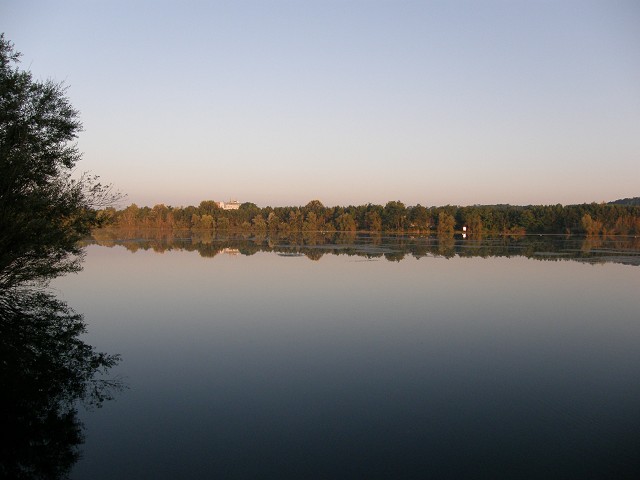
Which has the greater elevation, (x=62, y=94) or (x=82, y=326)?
(x=62, y=94)

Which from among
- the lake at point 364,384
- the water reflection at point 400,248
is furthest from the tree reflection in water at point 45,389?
the water reflection at point 400,248

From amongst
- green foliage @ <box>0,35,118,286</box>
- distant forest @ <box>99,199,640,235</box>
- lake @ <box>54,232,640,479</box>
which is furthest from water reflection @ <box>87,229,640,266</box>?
distant forest @ <box>99,199,640,235</box>

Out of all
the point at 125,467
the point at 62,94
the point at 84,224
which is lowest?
the point at 125,467

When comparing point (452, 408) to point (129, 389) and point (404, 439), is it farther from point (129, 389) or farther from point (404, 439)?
point (129, 389)

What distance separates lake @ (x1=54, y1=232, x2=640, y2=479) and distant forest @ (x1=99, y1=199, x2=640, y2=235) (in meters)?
70.8

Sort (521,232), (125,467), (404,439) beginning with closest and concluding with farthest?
(125,467) < (404,439) < (521,232)

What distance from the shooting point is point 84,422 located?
20.7 ft

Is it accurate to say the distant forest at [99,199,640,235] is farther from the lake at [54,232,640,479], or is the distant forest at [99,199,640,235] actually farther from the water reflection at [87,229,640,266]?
the lake at [54,232,640,479]

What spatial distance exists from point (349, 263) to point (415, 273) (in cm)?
519

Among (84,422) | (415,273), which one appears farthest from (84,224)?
(415,273)

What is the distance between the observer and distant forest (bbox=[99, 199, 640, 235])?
81938 millimetres

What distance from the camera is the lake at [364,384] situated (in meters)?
5.40

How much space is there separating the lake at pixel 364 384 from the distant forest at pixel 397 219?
2789 inches

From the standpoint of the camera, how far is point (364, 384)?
305 inches
